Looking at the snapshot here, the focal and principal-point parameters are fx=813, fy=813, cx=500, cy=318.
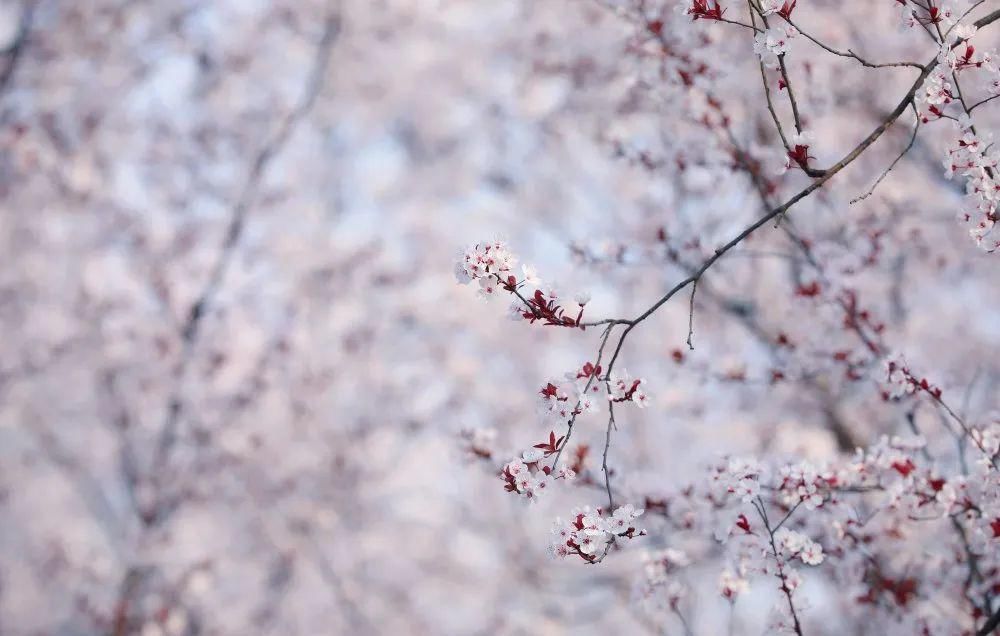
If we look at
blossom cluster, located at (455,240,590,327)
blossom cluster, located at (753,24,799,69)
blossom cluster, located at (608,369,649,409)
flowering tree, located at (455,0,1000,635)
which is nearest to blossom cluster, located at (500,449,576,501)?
flowering tree, located at (455,0,1000,635)

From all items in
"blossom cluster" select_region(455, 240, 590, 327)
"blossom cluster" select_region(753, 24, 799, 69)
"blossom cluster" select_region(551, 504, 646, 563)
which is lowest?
"blossom cluster" select_region(551, 504, 646, 563)

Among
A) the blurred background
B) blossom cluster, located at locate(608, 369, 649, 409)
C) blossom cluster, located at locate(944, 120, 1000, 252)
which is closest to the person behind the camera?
blossom cluster, located at locate(944, 120, 1000, 252)

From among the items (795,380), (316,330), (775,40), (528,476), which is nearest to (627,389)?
(528,476)

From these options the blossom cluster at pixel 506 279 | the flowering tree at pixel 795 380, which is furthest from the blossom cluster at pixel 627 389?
the blossom cluster at pixel 506 279

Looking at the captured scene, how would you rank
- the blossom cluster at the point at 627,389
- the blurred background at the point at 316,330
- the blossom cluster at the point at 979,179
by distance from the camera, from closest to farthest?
the blossom cluster at the point at 979,179 → the blossom cluster at the point at 627,389 → the blurred background at the point at 316,330

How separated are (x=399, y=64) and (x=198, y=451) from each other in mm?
5774

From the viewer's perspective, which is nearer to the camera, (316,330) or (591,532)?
(591,532)

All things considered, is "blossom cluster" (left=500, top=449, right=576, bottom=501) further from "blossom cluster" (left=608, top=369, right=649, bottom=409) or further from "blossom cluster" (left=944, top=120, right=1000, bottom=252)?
→ "blossom cluster" (left=944, top=120, right=1000, bottom=252)

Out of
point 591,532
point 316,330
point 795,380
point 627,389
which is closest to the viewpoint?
point 591,532

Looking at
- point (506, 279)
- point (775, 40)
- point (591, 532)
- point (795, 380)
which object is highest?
point (795, 380)

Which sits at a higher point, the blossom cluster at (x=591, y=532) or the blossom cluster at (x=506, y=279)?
the blossom cluster at (x=506, y=279)

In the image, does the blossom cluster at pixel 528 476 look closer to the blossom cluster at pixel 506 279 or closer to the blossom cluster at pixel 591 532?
the blossom cluster at pixel 591 532

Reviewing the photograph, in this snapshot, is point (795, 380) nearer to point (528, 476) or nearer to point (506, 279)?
point (528, 476)

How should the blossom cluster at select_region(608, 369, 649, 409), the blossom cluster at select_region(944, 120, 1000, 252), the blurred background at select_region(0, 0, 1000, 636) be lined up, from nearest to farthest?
1. the blossom cluster at select_region(944, 120, 1000, 252)
2. the blossom cluster at select_region(608, 369, 649, 409)
3. the blurred background at select_region(0, 0, 1000, 636)
